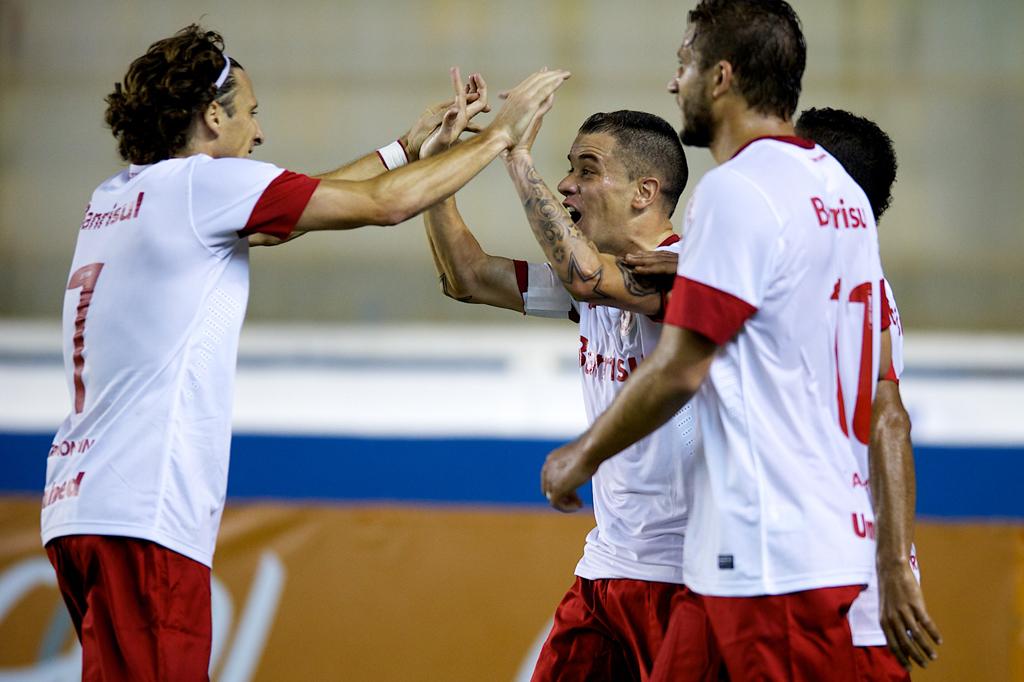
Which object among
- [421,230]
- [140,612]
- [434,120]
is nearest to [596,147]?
[434,120]

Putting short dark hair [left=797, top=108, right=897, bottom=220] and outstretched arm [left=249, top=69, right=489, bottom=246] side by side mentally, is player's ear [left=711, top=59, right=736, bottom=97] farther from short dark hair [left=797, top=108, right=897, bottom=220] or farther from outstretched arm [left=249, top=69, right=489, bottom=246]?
outstretched arm [left=249, top=69, right=489, bottom=246]

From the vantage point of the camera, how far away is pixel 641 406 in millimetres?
2471

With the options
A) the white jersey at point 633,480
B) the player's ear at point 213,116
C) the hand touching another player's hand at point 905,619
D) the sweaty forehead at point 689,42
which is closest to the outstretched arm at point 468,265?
the white jersey at point 633,480

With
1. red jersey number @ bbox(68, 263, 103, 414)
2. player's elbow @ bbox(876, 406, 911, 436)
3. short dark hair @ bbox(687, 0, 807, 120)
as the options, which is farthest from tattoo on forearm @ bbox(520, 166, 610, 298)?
red jersey number @ bbox(68, 263, 103, 414)

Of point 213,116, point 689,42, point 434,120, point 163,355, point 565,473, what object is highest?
point 689,42

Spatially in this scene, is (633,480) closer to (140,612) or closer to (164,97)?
(140,612)

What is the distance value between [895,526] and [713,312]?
86 centimetres

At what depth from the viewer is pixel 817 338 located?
8.23 feet

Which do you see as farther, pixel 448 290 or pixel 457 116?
pixel 448 290

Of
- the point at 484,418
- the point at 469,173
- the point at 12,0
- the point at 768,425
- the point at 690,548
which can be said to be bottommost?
the point at 484,418

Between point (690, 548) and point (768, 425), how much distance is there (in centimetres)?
34

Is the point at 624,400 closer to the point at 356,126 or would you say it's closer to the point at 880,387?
the point at 880,387

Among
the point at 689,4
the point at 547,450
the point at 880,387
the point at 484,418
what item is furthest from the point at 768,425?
the point at 689,4

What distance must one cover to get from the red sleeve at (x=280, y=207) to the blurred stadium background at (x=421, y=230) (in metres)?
4.20
